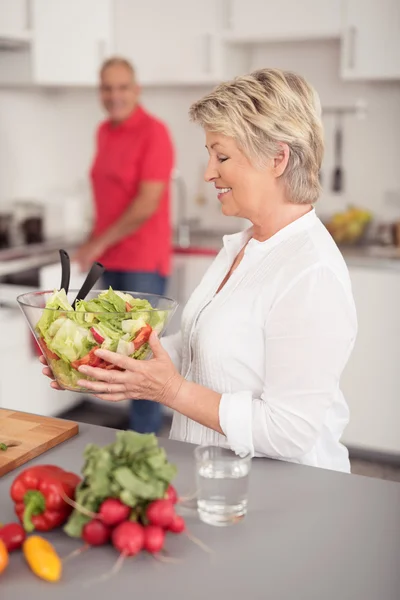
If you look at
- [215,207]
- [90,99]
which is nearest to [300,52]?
[215,207]

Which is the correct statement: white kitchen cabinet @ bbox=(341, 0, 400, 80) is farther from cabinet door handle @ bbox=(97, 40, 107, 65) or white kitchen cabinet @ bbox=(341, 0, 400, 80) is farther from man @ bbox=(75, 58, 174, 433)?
cabinet door handle @ bbox=(97, 40, 107, 65)

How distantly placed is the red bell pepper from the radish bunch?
0.23ft

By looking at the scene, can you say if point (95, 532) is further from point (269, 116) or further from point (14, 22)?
point (14, 22)

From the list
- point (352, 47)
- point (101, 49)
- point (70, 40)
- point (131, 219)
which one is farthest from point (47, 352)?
point (101, 49)

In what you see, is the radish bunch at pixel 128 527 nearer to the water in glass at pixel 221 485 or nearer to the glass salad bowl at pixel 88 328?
the water in glass at pixel 221 485

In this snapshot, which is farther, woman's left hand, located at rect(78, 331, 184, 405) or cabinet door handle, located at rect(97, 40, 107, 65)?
cabinet door handle, located at rect(97, 40, 107, 65)

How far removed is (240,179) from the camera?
1547 millimetres

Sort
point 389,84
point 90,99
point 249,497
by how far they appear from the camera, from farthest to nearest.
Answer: point 90,99 → point 389,84 → point 249,497

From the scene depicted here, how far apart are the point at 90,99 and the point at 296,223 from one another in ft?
9.53

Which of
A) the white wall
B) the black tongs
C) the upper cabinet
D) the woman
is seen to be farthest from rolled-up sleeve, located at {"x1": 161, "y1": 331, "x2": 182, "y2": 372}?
the white wall

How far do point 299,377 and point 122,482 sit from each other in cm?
48

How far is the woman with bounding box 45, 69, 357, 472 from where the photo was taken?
1381 millimetres

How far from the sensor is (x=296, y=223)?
1558mm

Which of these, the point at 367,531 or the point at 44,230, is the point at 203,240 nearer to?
the point at 44,230
